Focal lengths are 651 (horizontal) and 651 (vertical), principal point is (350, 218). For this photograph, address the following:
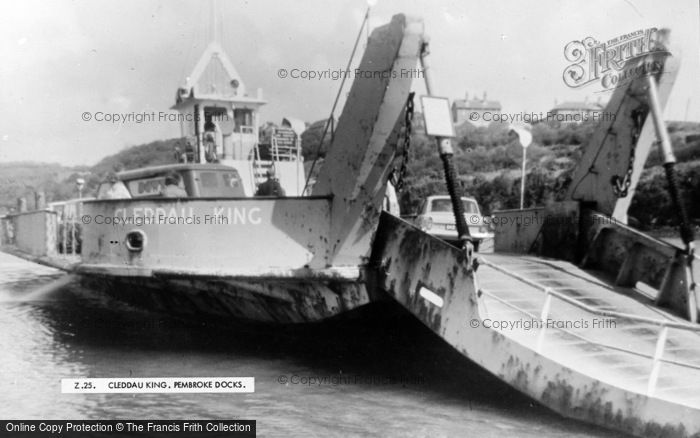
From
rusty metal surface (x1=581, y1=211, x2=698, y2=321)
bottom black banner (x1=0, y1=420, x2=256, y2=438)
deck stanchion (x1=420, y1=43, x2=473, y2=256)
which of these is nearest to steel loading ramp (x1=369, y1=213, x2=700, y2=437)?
deck stanchion (x1=420, y1=43, x2=473, y2=256)

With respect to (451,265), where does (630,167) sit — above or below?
above

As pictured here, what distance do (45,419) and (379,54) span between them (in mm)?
4374

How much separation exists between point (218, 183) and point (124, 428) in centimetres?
436

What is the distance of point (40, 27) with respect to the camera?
21.5 ft

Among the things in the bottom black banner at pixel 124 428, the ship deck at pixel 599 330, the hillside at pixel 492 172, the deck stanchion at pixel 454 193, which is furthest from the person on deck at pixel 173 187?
the deck stanchion at pixel 454 193

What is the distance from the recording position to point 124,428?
507cm

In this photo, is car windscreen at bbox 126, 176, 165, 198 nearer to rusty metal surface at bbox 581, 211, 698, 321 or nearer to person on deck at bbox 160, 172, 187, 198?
person on deck at bbox 160, 172, 187, 198

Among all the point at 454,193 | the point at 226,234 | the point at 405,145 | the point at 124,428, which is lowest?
the point at 124,428

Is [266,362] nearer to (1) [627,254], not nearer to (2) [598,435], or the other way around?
(2) [598,435]

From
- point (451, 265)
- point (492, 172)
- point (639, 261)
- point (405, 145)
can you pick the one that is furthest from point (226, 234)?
point (492, 172)

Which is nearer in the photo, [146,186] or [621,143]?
[621,143]

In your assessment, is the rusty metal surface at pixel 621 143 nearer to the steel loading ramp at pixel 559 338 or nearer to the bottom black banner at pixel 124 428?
the steel loading ramp at pixel 559 338

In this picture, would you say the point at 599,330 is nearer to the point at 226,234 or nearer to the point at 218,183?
the point at 226,234

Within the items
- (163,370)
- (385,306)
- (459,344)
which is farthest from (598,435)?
(163,370)
